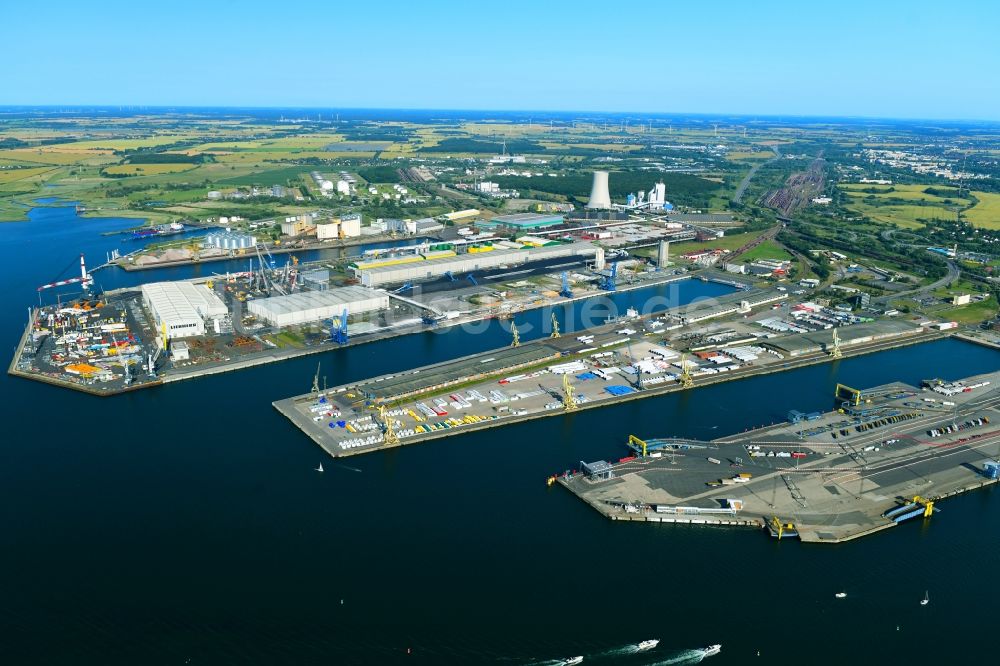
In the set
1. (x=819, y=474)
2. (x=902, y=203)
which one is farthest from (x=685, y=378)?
(x=902, y=203)

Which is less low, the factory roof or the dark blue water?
the factory roof

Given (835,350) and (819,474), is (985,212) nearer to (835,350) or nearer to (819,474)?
(835,350)

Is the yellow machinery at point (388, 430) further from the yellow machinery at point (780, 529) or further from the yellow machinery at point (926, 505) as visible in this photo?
the yellow machinery at point (926, 505)

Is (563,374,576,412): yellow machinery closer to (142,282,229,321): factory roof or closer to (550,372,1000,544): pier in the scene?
(550,372,1000,544): pier

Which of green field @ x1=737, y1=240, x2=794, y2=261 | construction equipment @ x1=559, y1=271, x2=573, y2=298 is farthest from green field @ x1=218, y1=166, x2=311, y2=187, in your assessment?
green field @ x1=737, y1=240, x2=794, y2=261

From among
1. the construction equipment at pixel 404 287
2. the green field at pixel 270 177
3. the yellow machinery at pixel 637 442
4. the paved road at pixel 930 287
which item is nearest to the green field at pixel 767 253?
the paved road at pixel 930 287

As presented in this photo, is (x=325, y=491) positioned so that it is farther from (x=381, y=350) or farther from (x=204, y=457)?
(x=381, y=350)

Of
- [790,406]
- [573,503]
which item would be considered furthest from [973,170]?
[573,503]
